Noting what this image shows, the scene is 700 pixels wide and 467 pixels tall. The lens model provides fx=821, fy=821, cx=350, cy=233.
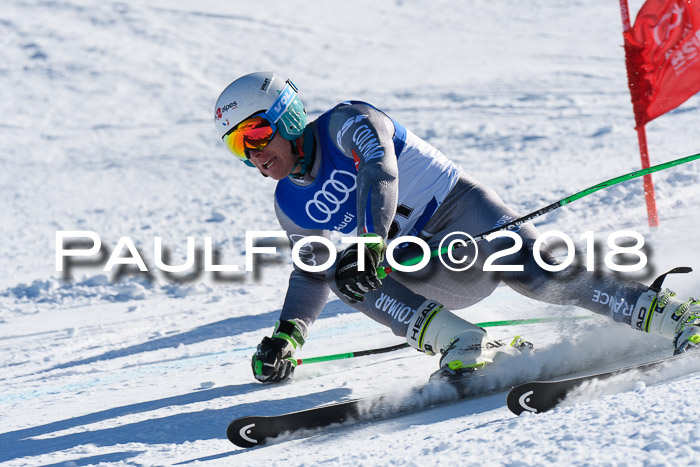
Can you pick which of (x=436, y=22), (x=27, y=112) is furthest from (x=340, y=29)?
(x=27, y=112)

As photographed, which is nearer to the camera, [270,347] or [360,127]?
[360,127]

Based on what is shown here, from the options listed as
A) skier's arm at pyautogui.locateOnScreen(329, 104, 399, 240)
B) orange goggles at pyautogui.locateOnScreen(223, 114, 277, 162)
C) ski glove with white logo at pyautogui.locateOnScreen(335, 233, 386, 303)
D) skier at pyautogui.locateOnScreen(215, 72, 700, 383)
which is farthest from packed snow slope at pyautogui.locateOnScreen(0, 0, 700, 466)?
orange goggles at pyautogui.locateOnScreen(223, 114, 277, 162)

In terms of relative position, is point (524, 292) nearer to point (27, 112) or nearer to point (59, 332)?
point (59, 332)

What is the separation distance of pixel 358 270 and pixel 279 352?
0.93 meters

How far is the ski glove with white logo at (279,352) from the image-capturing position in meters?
3.54

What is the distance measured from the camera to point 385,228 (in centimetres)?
291

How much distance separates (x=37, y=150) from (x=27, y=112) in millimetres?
1926

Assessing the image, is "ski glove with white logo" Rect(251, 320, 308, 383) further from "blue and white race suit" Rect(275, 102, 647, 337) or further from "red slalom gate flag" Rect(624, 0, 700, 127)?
"red slalom gate flag" Rect(624, 0, 700, 127)

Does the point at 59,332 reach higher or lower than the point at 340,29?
lower

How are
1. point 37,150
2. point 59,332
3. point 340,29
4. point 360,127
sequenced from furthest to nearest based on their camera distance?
1. point 340,29
2. point 37,150
3. point 59,332
4. point 360,127

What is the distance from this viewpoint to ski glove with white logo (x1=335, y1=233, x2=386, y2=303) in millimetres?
2768

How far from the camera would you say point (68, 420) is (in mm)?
3357

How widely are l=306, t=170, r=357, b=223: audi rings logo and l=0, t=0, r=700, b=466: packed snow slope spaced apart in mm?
749

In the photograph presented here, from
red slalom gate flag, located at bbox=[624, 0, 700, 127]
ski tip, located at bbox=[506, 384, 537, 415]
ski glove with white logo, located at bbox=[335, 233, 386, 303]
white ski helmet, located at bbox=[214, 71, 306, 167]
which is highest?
red slalom gate flag, located at bbox=[624, 0, 700, 127]
